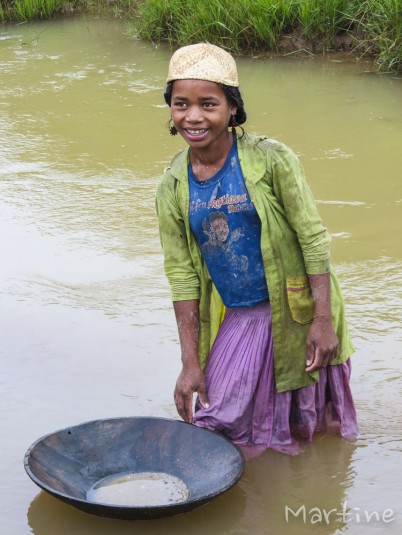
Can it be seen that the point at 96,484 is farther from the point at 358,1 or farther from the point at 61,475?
the point at 358,1

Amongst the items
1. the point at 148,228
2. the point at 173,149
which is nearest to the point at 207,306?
the point at 148,228

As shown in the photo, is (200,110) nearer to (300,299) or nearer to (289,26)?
(300,299)

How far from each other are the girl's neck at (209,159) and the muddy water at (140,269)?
906 mm

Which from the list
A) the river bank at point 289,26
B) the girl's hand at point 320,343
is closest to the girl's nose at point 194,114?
the girl's hand at point 320,343

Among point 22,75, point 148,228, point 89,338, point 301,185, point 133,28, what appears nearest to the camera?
point 301,185

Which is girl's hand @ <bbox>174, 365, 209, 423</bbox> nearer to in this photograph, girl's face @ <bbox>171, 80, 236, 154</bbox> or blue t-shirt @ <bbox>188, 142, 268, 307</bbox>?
blue t-shirt @ <bbox>188, 142, 268, 307</bbox>

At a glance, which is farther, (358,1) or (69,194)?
(358,1)

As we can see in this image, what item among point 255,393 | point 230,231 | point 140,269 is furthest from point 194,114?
point 140,269

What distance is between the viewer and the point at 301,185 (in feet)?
9.40

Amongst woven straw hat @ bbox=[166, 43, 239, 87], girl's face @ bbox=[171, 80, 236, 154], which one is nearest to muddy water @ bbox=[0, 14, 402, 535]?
girl's face @ bbox=[171, 80, 236, 154]

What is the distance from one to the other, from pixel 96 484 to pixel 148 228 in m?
2.38

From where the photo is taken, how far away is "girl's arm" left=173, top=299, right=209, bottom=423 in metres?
3.06

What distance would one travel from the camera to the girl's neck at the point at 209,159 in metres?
2.94

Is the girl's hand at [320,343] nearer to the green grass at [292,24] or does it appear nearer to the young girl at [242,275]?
the young girl at [242,275]
